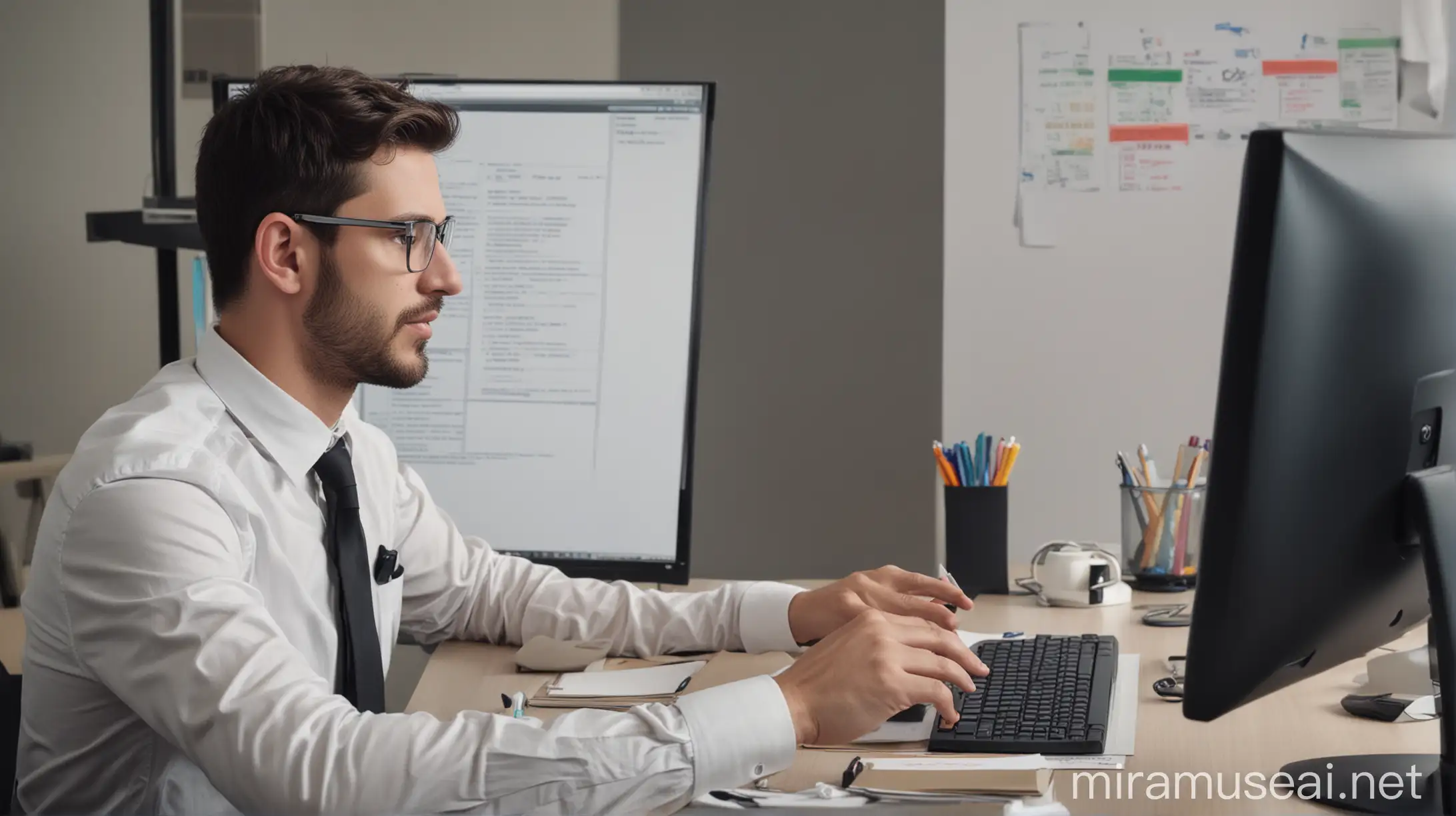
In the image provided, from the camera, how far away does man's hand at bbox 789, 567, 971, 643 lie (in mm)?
1226

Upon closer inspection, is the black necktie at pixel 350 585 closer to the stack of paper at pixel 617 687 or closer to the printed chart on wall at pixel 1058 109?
the stack of paper at pixel 617 687

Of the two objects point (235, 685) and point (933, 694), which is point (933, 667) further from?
point (235, 685)

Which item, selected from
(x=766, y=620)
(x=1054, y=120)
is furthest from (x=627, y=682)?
(x=1054, y=120)

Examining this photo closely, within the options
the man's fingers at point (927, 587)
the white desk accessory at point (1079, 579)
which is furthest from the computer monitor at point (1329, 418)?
the white desk accessory at point (1079, 579)

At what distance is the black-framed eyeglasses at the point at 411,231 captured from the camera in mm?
1181

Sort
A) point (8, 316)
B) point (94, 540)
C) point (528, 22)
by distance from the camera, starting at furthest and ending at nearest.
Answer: point (528, 22) → point (8, 316) → point (94, 540)

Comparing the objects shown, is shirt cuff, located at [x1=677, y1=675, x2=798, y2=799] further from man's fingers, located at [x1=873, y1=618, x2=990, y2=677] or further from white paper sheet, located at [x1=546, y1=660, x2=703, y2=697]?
white paper sheet, located at [x1=546, y1=660, x2=703, y2=697]

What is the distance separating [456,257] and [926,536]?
1344 millimetres

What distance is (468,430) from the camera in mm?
1905

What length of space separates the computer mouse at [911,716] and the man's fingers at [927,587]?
0.13 meters

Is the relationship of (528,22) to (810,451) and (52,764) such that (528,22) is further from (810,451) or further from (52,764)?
(52,764)

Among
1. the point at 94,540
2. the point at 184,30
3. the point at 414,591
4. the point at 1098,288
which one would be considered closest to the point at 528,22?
the point at 184,30

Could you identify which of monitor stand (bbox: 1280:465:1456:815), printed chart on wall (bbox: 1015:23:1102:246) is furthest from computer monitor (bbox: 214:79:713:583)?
printed chart on wall (bbox: 1015:23:1102:246)

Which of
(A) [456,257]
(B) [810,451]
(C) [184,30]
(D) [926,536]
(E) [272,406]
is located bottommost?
(D) [926,536]
